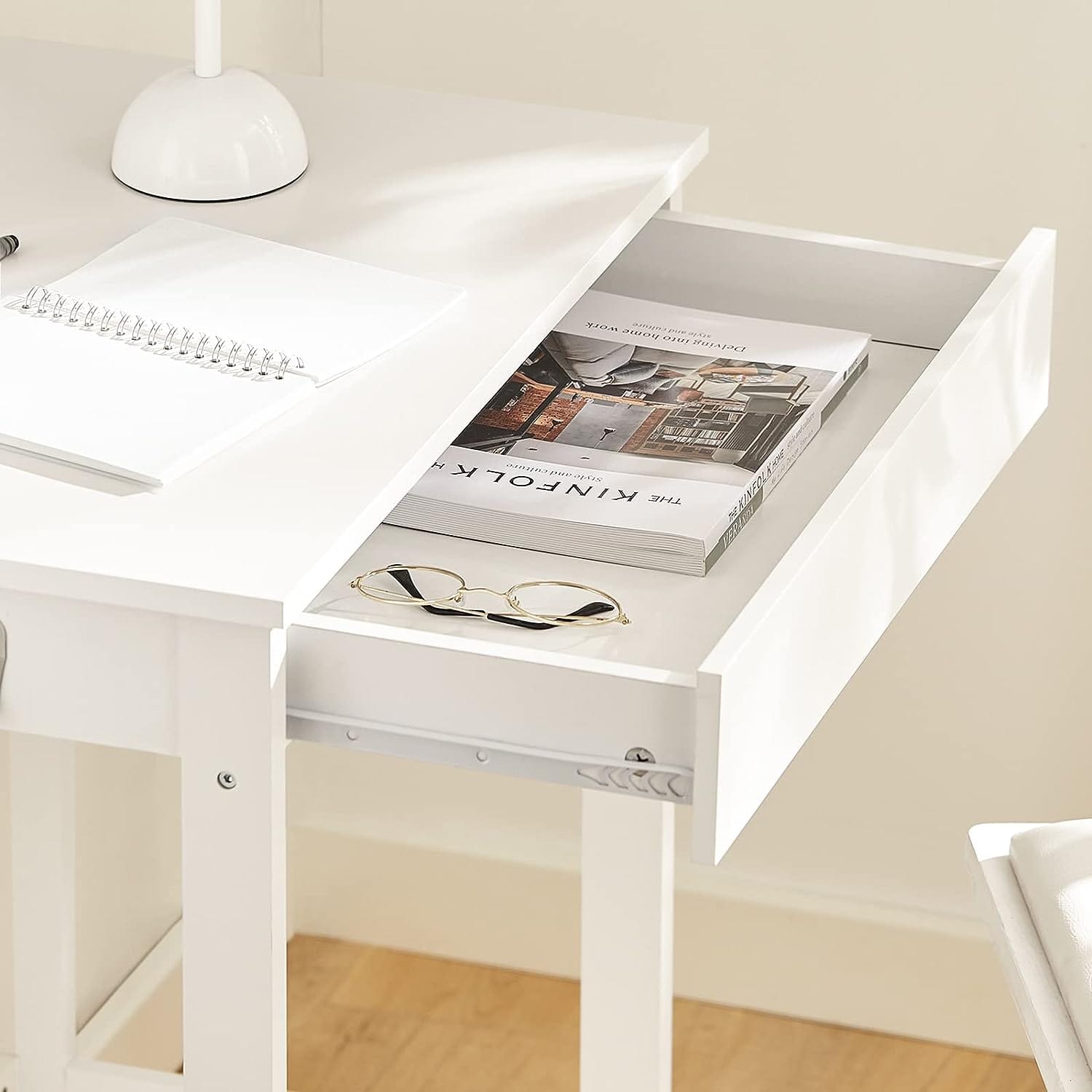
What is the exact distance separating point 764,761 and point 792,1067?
1.20 metres

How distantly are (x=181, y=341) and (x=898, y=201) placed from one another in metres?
1.00

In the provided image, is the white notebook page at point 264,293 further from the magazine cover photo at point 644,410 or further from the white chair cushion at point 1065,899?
the white chair cushion at point 1065,899

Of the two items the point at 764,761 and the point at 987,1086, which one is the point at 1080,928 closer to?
the point at 764,761

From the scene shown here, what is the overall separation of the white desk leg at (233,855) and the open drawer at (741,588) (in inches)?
1.0

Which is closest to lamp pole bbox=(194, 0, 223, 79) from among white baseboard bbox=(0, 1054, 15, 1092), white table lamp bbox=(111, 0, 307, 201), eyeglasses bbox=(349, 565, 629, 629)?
white table lamp bbox=(111, 0, 307, 201)

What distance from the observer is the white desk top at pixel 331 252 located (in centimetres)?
78

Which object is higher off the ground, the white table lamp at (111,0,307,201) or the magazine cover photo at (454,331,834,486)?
the white table lamp at (111,0,307,201)

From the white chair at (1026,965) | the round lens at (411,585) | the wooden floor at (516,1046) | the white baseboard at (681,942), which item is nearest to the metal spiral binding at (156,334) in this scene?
the round lens at (411,585)

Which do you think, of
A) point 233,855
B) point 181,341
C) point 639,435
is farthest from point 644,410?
point 233,855

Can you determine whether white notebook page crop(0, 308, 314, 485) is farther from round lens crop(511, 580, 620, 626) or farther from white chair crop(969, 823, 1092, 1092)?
white chair crop(969, 823, 1092, 1092)

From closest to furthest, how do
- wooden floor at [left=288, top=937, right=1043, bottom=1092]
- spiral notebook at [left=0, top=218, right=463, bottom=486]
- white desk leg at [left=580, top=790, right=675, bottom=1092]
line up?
spiral notebook at [left=0, top=218, right=463, bottom=486]
white desk leg at [left=580, top=790, right=675, bottom=1092]
wooden floor at [left=288, top=937, right=1043, bottom=1092]

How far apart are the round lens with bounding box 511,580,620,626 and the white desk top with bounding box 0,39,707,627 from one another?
92 mm

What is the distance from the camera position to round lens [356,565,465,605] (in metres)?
0.93

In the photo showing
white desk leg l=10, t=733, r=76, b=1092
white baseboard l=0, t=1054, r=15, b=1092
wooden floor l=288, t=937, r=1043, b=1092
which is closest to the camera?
white desk leg l=10, t=733, r=76, b=1092
